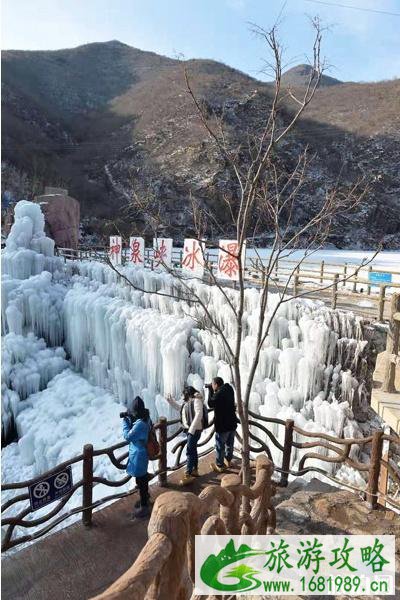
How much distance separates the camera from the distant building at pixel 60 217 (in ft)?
67.3

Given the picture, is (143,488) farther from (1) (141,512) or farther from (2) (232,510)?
(2) (232,510)

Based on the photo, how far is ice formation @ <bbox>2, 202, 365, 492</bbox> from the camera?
715 centimetres

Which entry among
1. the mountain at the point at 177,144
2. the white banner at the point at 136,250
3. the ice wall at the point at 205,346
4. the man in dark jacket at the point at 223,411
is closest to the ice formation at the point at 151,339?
the ice wall at the point at 205,346

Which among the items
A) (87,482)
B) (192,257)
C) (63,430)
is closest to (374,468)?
(87,482)

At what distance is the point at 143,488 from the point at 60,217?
19.2 m

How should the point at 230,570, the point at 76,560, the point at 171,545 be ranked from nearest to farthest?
the point at 171,545 → the point at 230,570 → the point at 76,560

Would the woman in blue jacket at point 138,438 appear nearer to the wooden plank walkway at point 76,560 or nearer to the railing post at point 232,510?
the wooden plank walkway at point 76,560

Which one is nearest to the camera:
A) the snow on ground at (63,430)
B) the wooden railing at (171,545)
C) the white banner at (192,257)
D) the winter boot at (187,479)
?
the wooden railing at (171,545)

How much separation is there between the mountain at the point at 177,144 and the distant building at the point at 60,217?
15.3 feet

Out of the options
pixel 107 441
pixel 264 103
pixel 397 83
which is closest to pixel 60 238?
pixel 107 441

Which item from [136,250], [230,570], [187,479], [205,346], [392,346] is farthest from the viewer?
[136,250]

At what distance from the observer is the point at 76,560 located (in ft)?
11.3

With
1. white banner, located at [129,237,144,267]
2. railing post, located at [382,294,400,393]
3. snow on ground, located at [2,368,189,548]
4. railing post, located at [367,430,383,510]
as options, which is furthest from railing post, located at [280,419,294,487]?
white banner, located at [129,237,144,267]

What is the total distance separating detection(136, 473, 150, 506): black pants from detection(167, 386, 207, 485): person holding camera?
1.73 ft
